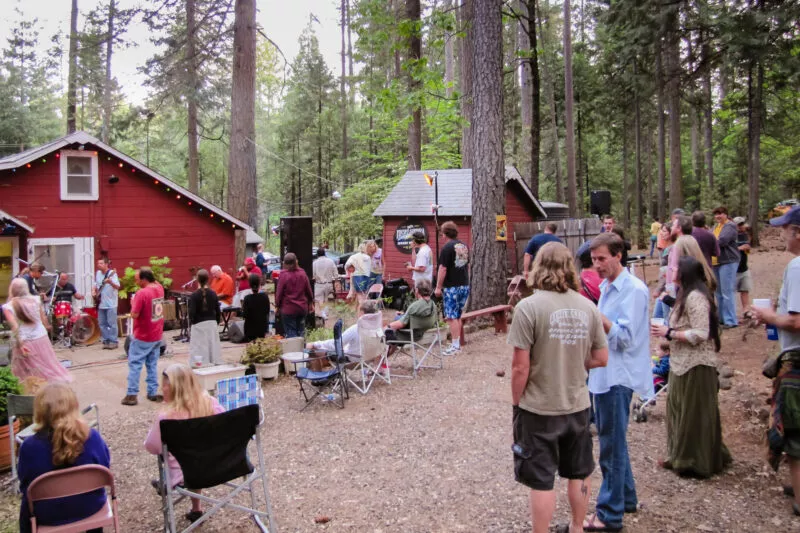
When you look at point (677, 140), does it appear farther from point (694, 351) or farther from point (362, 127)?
point (362, 127)

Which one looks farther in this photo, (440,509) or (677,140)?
(677,140)

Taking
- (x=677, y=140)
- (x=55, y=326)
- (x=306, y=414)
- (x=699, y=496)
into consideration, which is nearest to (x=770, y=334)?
(x=699, y=496)

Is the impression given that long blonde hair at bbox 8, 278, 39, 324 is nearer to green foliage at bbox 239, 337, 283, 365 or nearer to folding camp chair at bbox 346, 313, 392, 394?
green foliage at bbox 239, 337, 283, 365

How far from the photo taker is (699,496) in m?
4.03

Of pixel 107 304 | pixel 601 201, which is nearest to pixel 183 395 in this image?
pixel 107 304

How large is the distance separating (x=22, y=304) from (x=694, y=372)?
6.49 metres

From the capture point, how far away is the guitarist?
447 inches

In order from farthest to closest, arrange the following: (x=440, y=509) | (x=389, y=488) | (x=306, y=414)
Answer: (x=306, y=414) → (x=389, y=488) → (x=440, y=509)

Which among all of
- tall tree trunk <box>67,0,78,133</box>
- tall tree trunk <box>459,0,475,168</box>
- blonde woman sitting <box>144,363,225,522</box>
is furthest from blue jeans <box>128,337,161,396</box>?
tall tree trunk <box>67,0,78,133</box>

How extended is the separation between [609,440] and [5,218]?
42.0ft

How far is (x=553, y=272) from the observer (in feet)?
9.99

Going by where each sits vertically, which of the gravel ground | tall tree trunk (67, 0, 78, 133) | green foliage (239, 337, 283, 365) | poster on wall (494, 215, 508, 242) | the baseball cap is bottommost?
the gravel ground

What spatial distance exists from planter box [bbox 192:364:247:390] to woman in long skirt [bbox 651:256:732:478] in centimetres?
507

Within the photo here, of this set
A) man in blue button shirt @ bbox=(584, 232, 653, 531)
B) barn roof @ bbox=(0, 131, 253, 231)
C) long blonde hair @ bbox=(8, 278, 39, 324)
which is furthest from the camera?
barn roof @ bbox=(0, 131, 253, 231)
